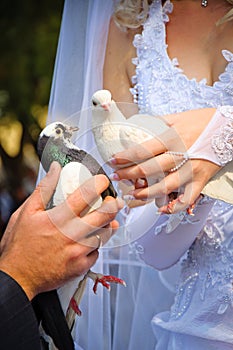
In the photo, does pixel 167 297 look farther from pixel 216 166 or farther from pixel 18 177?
pixel 18 177

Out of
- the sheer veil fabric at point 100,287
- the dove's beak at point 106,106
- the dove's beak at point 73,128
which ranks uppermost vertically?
the dove's beak at point 106,106

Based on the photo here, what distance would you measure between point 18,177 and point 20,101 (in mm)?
421

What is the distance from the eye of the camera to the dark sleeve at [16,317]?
1234mm

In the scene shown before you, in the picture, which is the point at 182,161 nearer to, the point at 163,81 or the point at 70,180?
the point at 70,180

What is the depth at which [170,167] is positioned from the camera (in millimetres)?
1327

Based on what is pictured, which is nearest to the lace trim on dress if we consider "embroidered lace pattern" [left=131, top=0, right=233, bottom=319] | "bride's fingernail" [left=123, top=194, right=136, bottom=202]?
"embroidered lace pattern" [left=131, top=0, right=233, bottom=319]

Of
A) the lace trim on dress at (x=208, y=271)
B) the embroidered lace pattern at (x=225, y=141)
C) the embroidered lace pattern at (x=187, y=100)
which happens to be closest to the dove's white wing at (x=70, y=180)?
the embroidered lace pattern at (x=225, y=141)

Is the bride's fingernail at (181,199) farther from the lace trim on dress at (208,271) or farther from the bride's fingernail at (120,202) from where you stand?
the lace trim on dress at (208,271)

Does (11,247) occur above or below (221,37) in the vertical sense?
below

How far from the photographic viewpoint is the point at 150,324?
1.85 m

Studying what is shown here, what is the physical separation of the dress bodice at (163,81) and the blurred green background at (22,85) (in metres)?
2.10

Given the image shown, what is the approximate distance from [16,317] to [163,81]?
0.72 metres

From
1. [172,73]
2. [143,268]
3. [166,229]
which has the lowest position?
[143,268]

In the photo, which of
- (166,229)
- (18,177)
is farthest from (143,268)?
(18,177)
